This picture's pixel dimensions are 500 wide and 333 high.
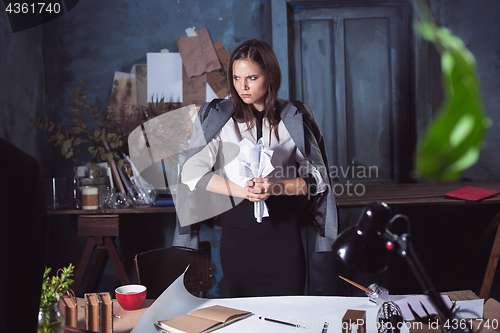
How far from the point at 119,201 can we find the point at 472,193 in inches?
85.5

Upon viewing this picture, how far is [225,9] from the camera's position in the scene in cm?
301

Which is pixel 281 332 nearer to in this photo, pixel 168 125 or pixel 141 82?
pixel 168 125

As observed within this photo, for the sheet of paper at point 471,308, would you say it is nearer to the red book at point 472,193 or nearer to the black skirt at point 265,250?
the black skirt at point 265,250

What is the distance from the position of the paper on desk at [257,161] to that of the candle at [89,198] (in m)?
1.24

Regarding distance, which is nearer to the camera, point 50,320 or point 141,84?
point 50,320

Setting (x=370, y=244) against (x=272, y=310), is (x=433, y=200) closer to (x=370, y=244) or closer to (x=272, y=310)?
(x=272, y=310)

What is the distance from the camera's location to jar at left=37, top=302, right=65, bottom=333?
0.94 meters

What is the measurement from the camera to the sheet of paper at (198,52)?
301 cm

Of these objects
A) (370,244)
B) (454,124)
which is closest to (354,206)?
(370,244)

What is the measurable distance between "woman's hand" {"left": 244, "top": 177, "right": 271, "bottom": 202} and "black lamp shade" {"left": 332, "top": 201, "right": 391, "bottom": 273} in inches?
37.2

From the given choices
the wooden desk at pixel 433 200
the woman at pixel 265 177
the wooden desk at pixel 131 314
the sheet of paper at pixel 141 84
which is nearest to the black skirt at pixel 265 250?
the woman at pixel 265 177

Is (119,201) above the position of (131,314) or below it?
above

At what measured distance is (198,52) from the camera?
3010mm

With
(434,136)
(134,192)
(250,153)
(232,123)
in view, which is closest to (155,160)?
(134,192)
